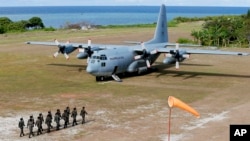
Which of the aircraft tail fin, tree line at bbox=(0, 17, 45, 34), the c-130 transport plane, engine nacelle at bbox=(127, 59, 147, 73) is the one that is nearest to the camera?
the c-130 transport plane

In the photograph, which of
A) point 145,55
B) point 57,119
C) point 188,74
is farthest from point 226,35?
point 57,119

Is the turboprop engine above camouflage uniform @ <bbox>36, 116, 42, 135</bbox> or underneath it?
above

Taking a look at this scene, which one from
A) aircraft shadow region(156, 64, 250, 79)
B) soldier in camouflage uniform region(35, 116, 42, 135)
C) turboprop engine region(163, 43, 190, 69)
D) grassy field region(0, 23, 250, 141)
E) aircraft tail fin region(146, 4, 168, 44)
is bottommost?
aircraft shadow region(156, 64, 250, 79)

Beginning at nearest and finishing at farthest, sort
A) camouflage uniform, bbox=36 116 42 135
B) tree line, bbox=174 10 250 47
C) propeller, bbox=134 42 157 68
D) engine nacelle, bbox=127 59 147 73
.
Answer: camouflage uniform, bbox=36 116 42 135 → engine nacelle, bbox=127 59 147 73 → propeller, bbox=134 42 157 68 → tree line, bbox=174 10 250 47

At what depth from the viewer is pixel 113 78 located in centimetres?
4153

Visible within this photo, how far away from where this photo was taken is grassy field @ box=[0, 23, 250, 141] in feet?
83.5

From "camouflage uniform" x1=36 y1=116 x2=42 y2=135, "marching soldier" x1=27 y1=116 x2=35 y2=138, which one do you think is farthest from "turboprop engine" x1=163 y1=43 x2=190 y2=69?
"marching soldier" x1=27 y1=116 x2=35 y2=138

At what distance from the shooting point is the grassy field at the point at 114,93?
25.5 m

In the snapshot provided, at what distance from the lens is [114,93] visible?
117 ft

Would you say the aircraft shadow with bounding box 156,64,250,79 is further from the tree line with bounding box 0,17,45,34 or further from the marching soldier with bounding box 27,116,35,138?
the tree line with bounding box 0,17,45,34

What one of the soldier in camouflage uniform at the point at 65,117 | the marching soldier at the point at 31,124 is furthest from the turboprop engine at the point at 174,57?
the marching soldier at the point at 31,124

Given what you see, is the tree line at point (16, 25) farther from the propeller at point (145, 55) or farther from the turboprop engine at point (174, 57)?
the turboprop engine at point (174, 57)

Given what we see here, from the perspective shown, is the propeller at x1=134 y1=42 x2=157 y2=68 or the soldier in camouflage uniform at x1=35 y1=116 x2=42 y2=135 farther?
the propeller at x1=134 y1=42 x2=157 y2=68

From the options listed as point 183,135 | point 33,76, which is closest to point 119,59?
point 33,76
